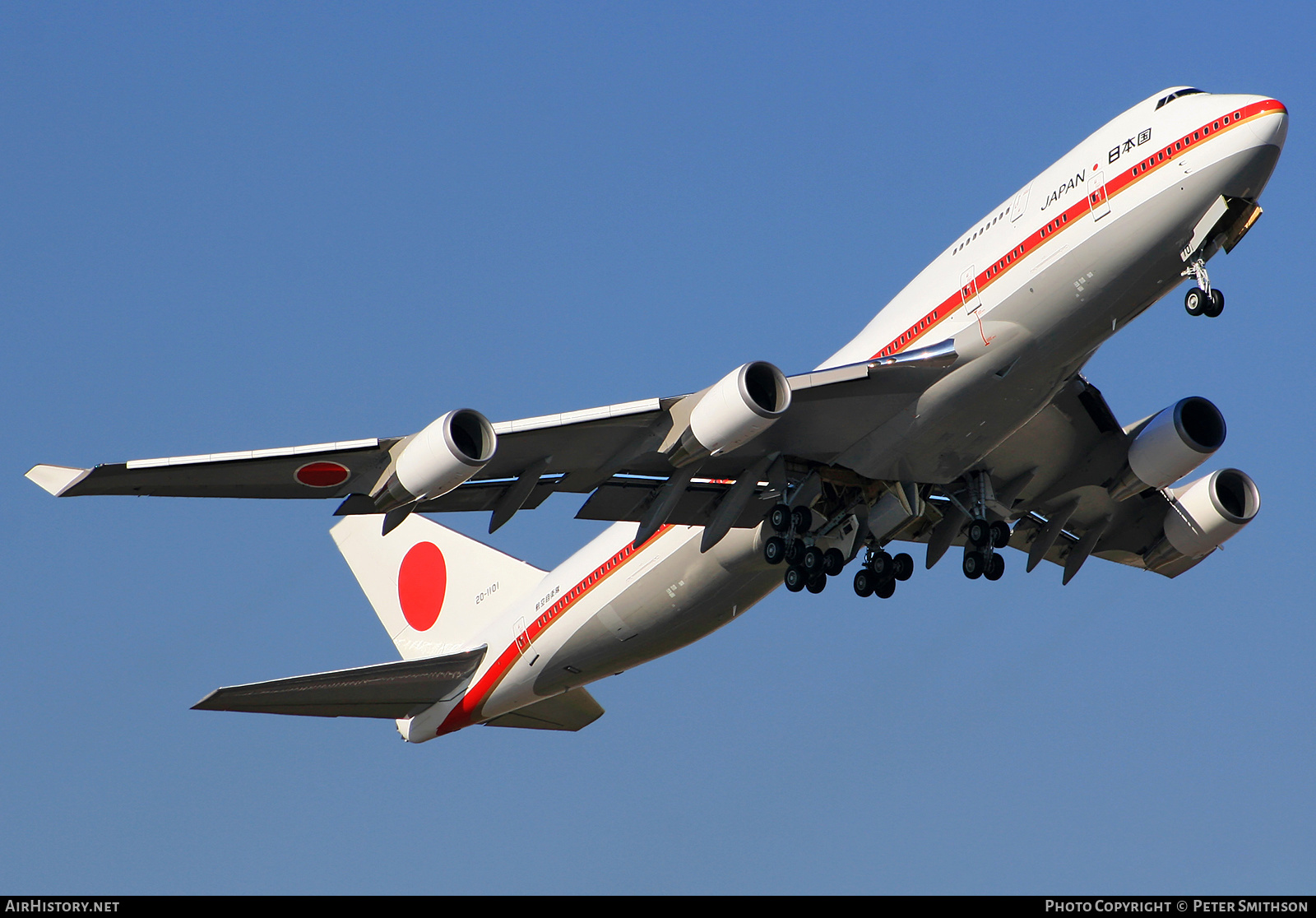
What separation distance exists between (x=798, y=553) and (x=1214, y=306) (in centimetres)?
805

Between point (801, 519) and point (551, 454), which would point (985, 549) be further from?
point (551, 454)

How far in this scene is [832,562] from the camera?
27.0 m

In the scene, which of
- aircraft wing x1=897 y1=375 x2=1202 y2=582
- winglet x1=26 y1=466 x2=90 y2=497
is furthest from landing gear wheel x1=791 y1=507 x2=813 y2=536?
winglet x1=26 y1=466 x2=90 y2=497

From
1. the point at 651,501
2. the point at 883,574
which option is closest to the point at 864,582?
the point at 883,574

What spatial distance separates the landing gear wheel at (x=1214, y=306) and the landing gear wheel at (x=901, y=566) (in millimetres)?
7432

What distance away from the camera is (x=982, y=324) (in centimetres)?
2375

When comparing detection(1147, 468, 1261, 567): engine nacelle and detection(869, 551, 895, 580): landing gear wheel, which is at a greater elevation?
detection(1147, 468, 1261, 567): engine nacelle

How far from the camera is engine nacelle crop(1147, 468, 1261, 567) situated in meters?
29.8

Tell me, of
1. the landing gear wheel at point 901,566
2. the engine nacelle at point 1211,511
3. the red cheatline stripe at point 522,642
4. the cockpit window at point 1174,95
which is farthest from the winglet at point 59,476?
the engine nacelle at point 1211,511

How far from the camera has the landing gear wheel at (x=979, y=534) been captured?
27.6 m

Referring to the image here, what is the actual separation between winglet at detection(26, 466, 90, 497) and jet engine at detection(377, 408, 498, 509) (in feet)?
14.7

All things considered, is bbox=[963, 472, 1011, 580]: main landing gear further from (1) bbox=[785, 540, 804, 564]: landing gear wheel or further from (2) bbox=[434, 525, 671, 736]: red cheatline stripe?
(2) bbox=[434, 525, 671, 736]: red cheatline stripe

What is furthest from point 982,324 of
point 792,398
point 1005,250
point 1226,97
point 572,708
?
point 572,708

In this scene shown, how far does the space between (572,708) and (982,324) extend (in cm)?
1395
